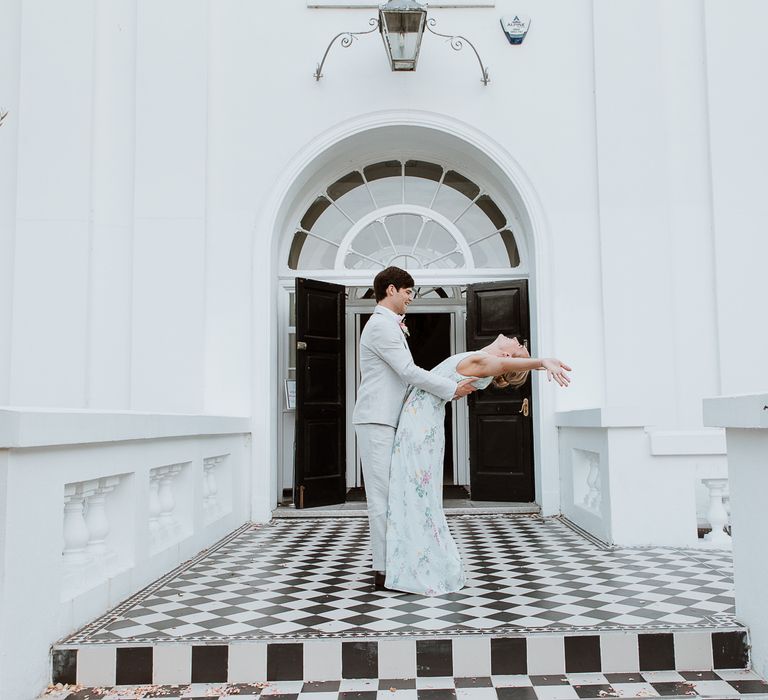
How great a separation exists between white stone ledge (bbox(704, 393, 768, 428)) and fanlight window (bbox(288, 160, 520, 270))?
4395mm

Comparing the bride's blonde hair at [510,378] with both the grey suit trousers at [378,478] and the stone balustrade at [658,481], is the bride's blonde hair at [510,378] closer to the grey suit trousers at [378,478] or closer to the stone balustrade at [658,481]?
the grey suit trousers at [378,478]

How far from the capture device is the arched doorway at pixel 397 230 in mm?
7480

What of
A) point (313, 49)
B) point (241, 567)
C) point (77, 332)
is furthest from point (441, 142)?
point (241, 567)

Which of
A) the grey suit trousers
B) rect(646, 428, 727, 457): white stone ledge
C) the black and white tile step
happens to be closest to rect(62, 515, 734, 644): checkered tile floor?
the black and white tile step

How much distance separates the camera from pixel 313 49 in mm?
6949

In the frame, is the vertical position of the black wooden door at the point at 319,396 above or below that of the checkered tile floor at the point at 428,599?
above

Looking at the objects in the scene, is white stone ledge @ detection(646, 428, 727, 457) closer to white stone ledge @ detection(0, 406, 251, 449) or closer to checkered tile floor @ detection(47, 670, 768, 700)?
checkered tile floor @ detection(47, 670, 768, 700)

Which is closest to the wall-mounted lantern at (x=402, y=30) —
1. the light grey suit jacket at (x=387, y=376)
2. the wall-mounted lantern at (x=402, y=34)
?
the wall-mounted lantern at (x=402, y=34)

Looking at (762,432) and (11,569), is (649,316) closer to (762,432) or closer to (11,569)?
(762,432)

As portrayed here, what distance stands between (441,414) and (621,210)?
3.76 metres

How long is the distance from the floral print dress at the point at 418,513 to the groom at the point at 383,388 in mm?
66

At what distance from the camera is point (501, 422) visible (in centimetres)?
713

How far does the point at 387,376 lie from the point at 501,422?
139 inches

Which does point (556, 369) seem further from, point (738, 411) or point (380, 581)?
point (380, 581)
